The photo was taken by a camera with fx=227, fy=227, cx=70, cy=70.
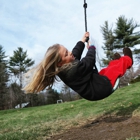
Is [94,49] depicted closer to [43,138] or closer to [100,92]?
[100,92]

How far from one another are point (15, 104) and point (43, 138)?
88.7 ft

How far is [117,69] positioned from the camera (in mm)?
3201

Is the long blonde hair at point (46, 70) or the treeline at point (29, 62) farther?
the treeline at point (29, 62)

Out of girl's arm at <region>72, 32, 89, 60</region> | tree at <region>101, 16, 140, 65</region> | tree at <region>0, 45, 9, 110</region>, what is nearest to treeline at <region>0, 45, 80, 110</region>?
tree at <region>0, 45, 9, 110</region>

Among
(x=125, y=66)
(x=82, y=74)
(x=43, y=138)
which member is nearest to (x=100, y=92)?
(x=82, y=74)

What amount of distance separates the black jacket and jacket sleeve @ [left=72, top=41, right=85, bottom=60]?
0.22 metres

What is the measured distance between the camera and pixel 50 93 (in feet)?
120

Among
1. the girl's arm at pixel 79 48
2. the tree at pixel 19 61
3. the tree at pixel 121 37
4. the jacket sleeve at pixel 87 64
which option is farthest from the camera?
the tree at pixel 19 61

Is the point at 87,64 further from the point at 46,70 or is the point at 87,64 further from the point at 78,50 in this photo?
the point at 46,70

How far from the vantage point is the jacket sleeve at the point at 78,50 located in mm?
3263

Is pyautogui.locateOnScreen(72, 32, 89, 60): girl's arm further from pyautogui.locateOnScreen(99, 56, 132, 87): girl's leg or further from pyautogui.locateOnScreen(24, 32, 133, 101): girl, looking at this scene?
pyautogui.locateOnScreen(99, 56, 132, 87): girl's leg

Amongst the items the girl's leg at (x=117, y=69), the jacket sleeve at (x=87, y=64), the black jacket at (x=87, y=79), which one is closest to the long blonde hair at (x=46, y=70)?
the black jacket at (x=87, y=79)

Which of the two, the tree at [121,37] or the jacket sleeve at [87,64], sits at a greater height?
the tree at [121,37]

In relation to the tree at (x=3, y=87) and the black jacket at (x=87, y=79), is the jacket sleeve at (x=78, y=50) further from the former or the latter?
the tree at (x=3, y=87)
